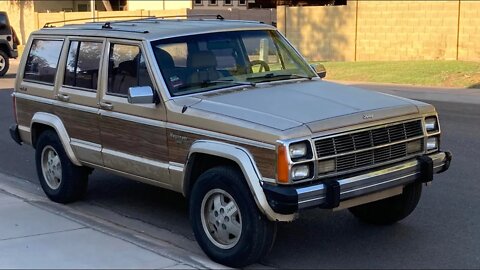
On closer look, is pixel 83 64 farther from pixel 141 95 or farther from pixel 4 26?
pixel 4 26

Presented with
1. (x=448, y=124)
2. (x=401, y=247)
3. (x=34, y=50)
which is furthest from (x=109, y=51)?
(x=448, y=124)

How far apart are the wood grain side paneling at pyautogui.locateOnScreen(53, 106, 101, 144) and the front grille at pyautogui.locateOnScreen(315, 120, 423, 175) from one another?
8.52 ft

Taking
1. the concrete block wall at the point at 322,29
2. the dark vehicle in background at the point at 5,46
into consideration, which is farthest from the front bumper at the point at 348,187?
the concrete block wall at the point at 322,29

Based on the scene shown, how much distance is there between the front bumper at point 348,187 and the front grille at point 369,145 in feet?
0.31

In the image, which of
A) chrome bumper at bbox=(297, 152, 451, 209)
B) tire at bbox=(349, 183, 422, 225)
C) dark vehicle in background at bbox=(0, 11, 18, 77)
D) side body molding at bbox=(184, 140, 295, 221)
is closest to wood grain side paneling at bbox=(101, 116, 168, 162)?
side body molding at bbox=(184, 140, 295, 221)

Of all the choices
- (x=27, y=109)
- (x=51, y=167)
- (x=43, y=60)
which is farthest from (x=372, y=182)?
(x=27, y=109)

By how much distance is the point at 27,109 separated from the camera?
768 centimetres

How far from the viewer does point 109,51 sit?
651 centimetres

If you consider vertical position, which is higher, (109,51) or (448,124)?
(109,51)

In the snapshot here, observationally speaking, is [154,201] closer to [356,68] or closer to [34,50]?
[34,50]

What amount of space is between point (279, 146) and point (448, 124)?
8.66m

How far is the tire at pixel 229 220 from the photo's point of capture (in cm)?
503

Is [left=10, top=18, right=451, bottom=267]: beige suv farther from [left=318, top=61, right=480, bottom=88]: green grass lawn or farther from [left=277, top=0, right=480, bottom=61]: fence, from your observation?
[left=277, top=0, right=480, bottom=61]: fence

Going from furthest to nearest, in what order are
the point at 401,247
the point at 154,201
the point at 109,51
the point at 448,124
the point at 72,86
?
the point at 448,124
the point at 154,201
the point at 72,86
the point at 109,51
the point at 401,247
